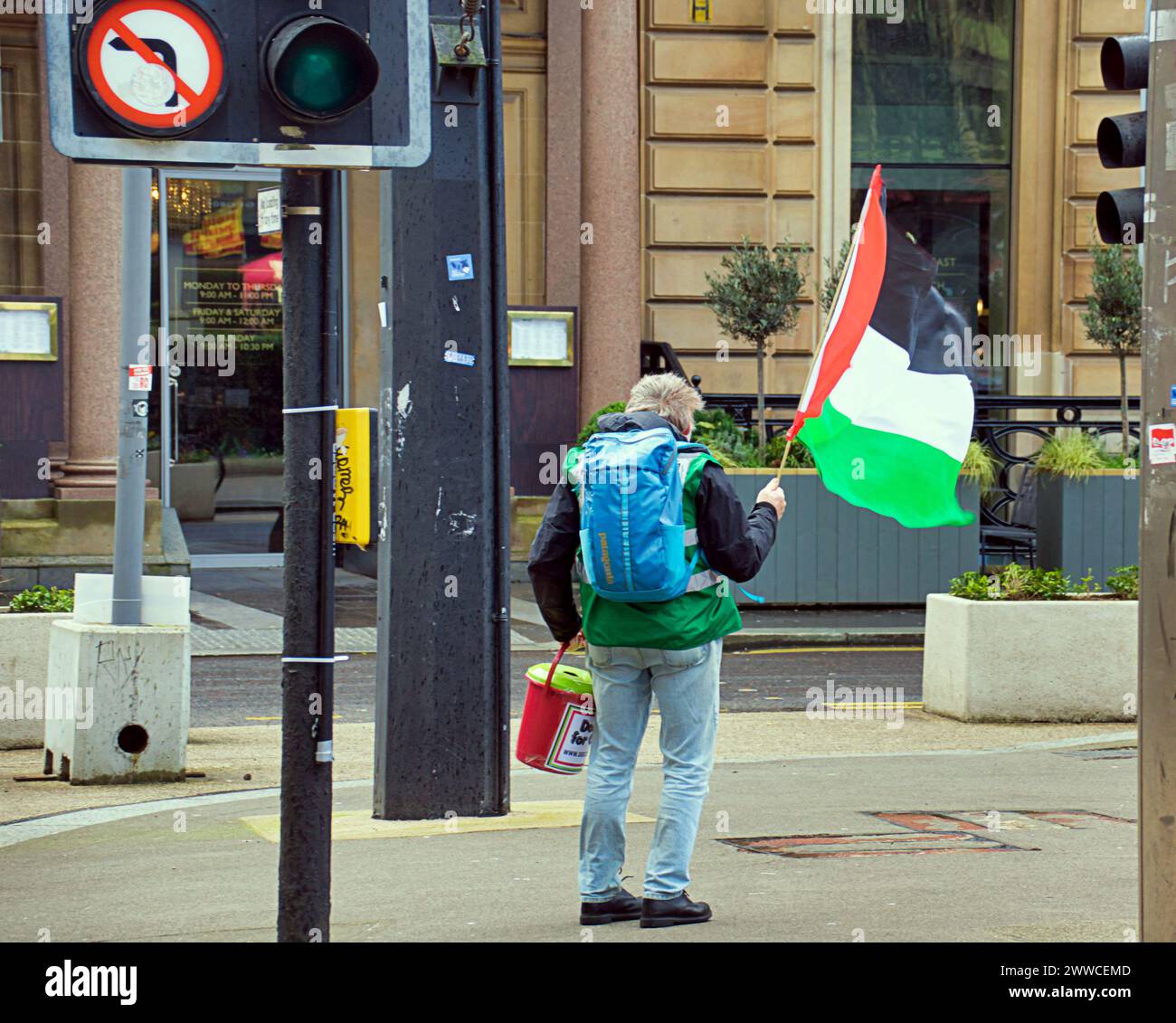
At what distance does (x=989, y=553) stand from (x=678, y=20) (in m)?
6.80

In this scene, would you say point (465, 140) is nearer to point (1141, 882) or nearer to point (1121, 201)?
point (1121, 201)

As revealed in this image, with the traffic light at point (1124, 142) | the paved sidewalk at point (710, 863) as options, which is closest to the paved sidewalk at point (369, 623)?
the paved sidewalk at point (710, 863)

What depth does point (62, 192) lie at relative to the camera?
18297 mm

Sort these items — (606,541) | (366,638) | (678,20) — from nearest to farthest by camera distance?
(606,541) → (366,638) → (678,20)

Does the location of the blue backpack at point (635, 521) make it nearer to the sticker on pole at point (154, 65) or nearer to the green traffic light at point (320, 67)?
the green traffic light at point (320, 67)

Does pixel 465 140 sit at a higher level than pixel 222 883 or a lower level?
higher

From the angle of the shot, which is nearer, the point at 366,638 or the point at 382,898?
the point at 382,898

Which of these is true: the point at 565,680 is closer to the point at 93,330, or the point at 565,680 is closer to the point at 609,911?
the point at 609,911

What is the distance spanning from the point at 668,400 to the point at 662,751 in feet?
3.71

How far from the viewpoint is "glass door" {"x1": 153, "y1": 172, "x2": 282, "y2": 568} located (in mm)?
19469

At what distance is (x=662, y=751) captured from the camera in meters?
6.04

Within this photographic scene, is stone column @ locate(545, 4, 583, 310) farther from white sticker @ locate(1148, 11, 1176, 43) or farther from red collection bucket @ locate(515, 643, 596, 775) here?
white sticker @ locate(1148, 11, 1176, 43)

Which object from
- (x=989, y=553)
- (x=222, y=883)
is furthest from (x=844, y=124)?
(x=222, y=883)

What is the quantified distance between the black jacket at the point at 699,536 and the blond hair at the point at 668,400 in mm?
49
